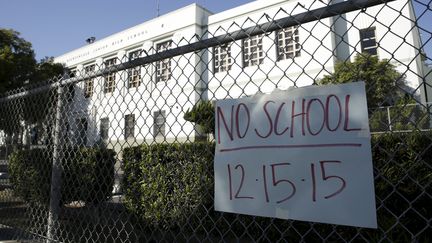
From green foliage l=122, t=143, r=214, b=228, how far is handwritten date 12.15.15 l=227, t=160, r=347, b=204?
2317 millimetres

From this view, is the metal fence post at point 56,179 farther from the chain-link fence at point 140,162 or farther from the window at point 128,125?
the window at point 128,125

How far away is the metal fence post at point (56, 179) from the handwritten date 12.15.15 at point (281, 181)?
6.17 feet

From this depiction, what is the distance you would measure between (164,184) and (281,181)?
3.00m

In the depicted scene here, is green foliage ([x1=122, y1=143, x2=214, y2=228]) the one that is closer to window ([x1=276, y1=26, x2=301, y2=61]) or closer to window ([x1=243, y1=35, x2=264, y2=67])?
window ([x1=243, y1=35, x2=264, y2=67])

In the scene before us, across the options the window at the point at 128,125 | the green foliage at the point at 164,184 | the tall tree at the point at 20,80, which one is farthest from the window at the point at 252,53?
the tall tree at the point at 20,80

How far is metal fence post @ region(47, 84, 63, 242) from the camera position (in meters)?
2.87

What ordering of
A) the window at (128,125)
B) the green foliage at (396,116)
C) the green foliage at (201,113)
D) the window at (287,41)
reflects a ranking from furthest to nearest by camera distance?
1. the green foliage at (201,113)
2. the window at (128,125)
3. the window at (287,41)
4. the green foliage at (396,116)

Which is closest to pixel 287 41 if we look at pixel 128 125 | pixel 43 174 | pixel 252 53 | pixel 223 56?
pixel 252 53

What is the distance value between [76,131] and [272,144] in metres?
2.38

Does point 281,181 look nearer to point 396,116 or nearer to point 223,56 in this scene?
point 396,116

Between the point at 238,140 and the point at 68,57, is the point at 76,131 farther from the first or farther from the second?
the point at 68,57

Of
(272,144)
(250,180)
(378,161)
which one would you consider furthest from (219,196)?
(378,161)

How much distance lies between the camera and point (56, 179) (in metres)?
2.93

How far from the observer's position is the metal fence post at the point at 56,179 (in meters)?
2.87
